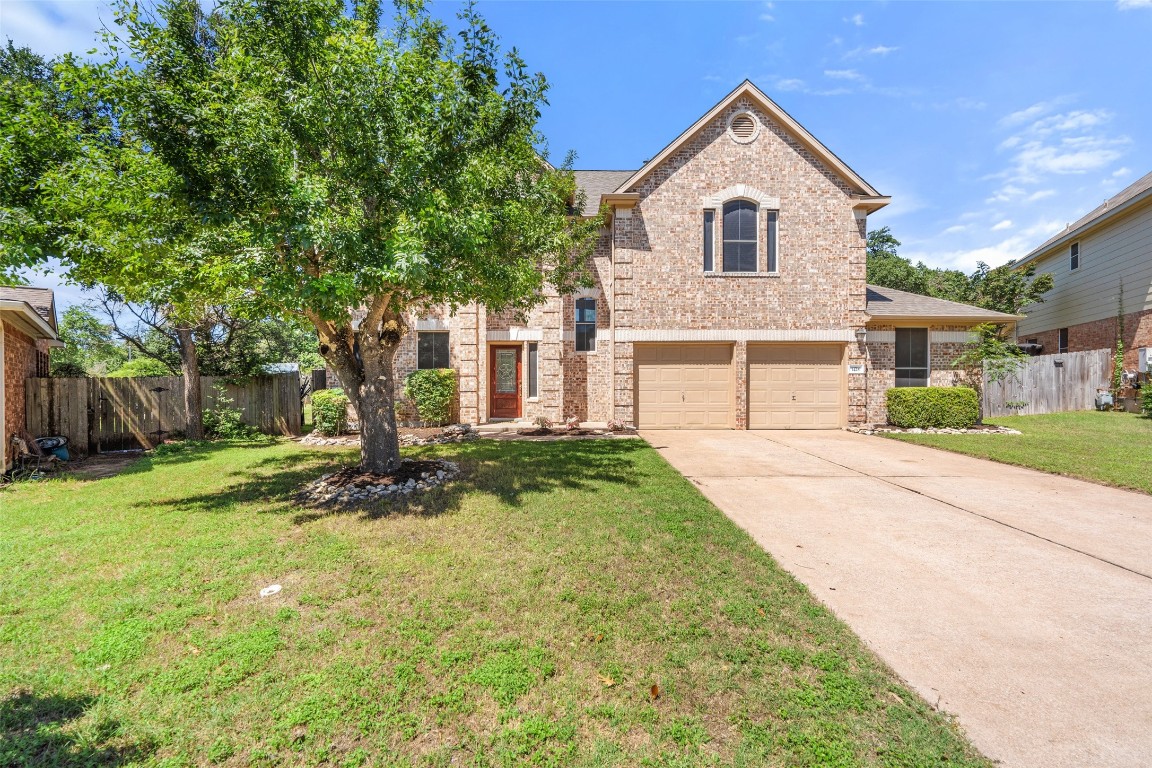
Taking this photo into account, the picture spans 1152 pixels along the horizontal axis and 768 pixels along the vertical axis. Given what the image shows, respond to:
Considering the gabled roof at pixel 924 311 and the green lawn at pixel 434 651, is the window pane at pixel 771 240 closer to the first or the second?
the gabled roof at pixel 924 311

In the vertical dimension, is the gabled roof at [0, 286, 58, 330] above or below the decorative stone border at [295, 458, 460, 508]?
above

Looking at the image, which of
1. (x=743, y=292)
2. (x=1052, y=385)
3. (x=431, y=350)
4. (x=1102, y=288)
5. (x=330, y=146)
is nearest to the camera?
(x=330, y=146)

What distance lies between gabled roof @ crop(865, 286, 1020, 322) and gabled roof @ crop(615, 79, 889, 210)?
298cm

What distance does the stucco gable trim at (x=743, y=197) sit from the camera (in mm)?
13461

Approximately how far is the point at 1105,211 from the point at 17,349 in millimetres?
33813

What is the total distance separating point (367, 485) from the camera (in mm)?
7160

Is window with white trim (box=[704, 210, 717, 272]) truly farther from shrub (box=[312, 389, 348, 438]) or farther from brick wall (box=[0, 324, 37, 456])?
brick wall (box=[0, 324, 37, 456])

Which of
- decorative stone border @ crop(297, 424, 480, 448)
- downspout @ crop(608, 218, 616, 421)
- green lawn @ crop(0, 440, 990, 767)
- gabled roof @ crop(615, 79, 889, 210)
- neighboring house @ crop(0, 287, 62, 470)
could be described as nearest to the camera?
green lawn @ crop(0, 440, 990, 767)

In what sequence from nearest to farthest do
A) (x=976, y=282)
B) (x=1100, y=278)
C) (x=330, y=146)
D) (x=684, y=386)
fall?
(x=330, y=146) → (x=684, y=386) → (x=1100, y=278) → (x=976, y=282)

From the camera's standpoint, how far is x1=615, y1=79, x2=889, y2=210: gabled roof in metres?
13.2

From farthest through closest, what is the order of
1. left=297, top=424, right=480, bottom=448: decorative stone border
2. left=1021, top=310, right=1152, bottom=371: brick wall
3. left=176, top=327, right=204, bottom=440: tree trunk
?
left=1021, top=310, right=1152, bottom=371: brick wall → left=176, top=327, right=204, bottom=440: tree trunk → left=297, top=424, right=480, bottom=448: decorative stone border

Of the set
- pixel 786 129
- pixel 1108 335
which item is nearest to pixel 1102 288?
pixel 1108 335

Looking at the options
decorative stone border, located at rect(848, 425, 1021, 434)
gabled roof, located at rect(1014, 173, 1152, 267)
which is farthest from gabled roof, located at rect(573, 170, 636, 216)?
gabled roof, located at rect(1014, 173, 1152, 267)

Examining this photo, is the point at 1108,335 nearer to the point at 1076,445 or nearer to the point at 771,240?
the point at 1076,445
